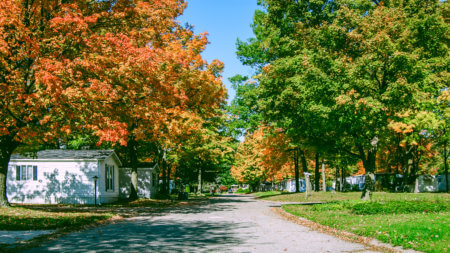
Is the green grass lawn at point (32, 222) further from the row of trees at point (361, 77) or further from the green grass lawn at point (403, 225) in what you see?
the row of trees at point (361, 77)

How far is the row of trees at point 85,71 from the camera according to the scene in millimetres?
14883

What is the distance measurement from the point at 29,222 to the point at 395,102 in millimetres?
16695

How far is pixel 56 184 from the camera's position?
29484 mm

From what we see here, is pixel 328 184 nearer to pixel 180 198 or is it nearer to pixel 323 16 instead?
pixel 180 198

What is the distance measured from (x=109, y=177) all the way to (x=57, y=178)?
408 centimetres

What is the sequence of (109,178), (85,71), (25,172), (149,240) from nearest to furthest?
(149,240) < (85,71) < (25,172) < (109,178)

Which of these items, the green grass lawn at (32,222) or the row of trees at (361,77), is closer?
the green grass lawn at (32,222)

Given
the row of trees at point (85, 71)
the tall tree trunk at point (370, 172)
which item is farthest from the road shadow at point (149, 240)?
the tall tree trunk at point (370, 172)

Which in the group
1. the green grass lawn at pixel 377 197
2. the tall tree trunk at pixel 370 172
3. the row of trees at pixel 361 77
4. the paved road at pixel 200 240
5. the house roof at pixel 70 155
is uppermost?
the row of trees at pixel 361 77

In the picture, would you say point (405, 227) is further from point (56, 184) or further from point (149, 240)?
point (56, 184)

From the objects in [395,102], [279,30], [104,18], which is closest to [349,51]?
[395,102]

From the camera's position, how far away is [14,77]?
15.3 m

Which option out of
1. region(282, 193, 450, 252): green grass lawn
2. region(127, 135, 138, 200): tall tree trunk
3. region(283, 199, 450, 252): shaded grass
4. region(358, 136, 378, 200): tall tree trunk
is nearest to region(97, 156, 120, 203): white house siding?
region(127, 135, 138, 200): tall tree trunk

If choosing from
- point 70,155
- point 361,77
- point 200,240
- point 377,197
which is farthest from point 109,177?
point 200,240
